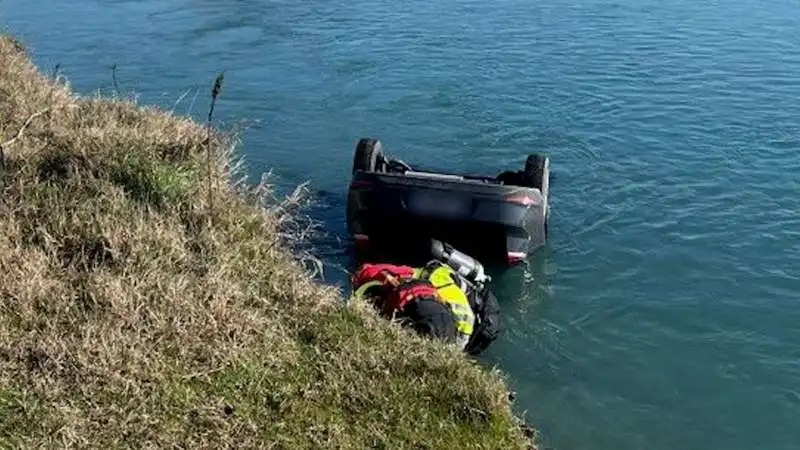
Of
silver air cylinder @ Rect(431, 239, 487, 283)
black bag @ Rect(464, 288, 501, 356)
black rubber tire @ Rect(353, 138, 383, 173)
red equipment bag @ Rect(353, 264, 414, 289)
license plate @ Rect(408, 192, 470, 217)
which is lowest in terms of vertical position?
black bag @ Rect(464, 288, 501, 356)

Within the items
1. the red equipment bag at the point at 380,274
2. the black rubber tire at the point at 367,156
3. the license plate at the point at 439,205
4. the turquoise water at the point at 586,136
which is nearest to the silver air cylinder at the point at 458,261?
the license plate at the point at 439,205

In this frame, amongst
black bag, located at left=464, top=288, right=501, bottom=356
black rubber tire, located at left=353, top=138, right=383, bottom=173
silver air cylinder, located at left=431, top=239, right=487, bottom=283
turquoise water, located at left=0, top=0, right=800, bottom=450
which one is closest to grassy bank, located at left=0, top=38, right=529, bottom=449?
black bag, located at left=464, top=288, right=501, bottom=356

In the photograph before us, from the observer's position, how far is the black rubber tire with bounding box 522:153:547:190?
34.4 feet

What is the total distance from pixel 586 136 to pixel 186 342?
347 inches

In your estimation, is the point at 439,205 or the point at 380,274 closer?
the point at 380,274

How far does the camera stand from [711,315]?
9461 millimetres

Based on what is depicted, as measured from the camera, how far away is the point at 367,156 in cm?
1094

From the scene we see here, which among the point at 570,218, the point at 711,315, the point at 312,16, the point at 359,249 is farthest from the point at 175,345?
the point at 312,16

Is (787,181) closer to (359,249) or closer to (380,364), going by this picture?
(359,249)

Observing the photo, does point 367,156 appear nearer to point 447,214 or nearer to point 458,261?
point 447,214

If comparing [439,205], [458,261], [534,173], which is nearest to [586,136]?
[534,173]

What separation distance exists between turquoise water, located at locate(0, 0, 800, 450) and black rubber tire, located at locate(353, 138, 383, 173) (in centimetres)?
78

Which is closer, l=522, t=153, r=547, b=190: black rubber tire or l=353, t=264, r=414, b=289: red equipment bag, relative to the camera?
l=353, t=264, r=414, b=289: red equipment bag

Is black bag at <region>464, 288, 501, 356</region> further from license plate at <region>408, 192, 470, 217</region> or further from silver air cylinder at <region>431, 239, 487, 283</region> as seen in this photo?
license plate at <region>408, 192, 470, 217</region>
